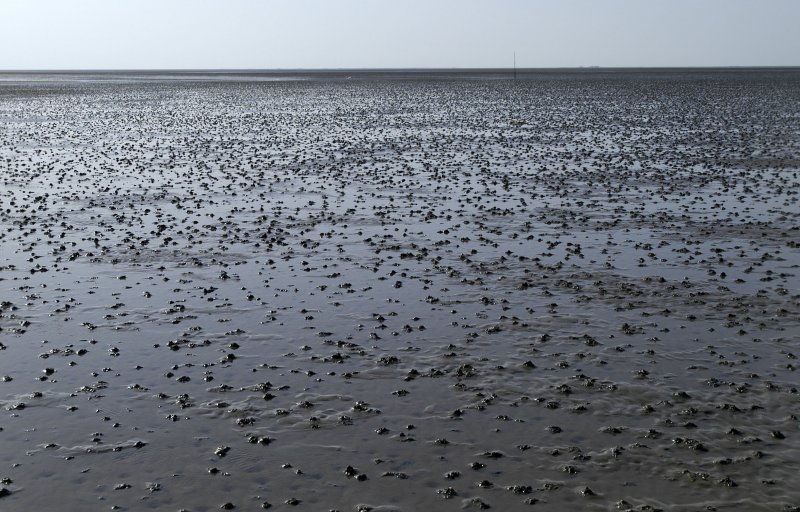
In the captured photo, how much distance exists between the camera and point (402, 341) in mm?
16656

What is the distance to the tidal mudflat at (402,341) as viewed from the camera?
1139cm

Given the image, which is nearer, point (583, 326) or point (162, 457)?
point (162, 457)

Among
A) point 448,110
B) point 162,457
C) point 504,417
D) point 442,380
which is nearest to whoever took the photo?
point 162,457

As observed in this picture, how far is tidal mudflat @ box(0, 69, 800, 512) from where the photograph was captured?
1139cm

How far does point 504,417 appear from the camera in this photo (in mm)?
13195

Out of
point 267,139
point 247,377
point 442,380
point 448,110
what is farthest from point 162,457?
point 448,110

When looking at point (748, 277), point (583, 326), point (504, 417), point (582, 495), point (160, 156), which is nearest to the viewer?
point (582, 495)

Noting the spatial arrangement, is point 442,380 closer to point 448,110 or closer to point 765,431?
point 765,431

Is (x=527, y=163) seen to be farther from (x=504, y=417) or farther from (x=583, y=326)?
(x=504, y=417)

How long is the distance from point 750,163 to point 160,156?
108 ft

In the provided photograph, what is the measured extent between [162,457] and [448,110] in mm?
74574

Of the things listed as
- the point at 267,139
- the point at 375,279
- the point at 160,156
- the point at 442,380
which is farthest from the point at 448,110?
the point at 442,380

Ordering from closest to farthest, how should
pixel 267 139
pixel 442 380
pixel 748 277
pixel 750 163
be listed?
pixel 442 380
pixel 748 277
pixel 750 163
pixel 267 139

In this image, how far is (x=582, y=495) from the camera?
10.9m
